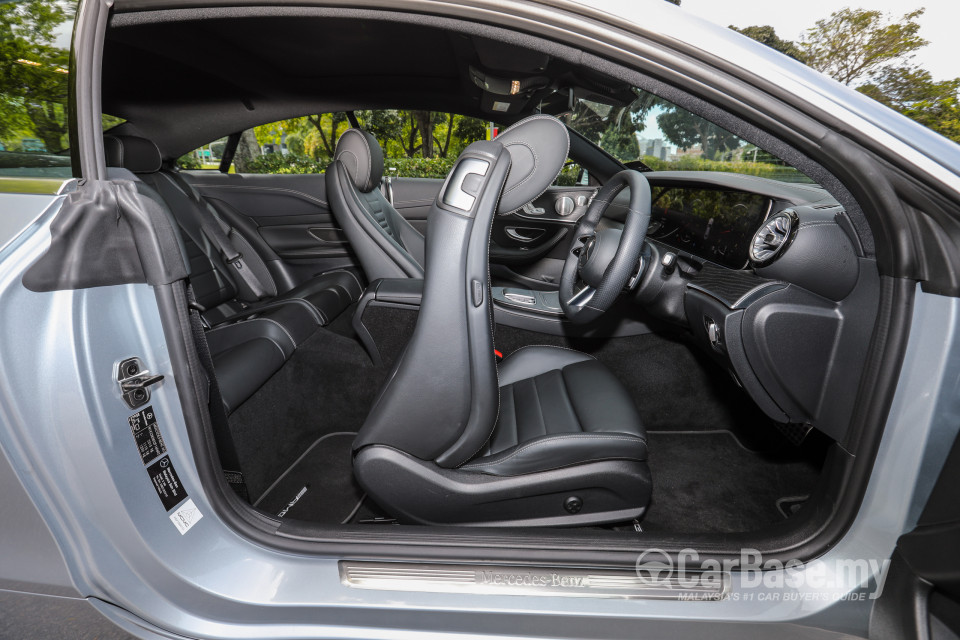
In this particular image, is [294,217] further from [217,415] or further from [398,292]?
[217,415]

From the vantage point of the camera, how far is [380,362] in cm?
221

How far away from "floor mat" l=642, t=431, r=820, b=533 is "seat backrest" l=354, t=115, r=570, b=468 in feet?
3.06

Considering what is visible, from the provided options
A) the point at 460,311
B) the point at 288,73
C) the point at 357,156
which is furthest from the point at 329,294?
the point at 460,311

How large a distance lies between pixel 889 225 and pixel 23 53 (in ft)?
4.82

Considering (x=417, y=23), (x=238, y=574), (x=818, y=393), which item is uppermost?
(x=417, y=23)

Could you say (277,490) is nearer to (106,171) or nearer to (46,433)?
(46,433)

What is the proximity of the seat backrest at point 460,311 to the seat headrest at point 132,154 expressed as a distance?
172cm

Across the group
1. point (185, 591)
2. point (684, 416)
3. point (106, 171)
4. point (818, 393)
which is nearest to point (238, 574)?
point (185, 591)

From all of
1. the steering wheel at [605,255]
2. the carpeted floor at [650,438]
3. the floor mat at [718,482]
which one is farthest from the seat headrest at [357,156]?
the floor mat at [718,482]

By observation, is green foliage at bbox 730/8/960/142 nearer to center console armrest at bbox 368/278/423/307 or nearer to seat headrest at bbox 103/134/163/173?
center console armrest at bbox 368/278/423/307

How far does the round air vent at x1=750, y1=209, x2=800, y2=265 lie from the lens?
113 centimetres

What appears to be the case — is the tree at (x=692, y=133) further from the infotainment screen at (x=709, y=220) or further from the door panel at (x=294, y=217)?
the door panel at (x=294, y=217)

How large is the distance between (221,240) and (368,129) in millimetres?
1078

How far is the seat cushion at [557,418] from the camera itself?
121 cm
